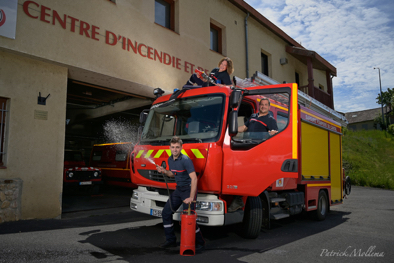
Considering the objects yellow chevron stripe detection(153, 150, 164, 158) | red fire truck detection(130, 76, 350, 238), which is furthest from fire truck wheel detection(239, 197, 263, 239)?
yellow chevron stripe detection(153, 150, 164, 158)

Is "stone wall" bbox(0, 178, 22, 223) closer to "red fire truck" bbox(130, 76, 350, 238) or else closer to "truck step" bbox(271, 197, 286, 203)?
"red fire truck" bbox(130, 76, 350, 238)

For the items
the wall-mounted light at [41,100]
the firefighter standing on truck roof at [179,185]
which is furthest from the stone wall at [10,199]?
the firefighter standing on truck roof at [179,185]

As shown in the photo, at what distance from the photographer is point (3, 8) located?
21.5 feet

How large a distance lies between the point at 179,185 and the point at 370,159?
1094 inches

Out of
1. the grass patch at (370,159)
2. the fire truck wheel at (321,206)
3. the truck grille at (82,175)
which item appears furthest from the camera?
the grass patch at (370,159)

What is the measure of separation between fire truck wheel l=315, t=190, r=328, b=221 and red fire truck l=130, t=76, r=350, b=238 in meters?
0.88

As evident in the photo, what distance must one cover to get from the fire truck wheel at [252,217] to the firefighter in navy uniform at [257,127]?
34 centimetres

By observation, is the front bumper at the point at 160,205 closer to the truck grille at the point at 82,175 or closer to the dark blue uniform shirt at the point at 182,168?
the dark blue uniform shirt at the point at 182,168

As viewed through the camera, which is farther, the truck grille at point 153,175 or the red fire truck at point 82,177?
the red fire truck at point 82,177

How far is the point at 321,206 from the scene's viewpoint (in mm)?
7785

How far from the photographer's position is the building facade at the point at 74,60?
6.91 meters

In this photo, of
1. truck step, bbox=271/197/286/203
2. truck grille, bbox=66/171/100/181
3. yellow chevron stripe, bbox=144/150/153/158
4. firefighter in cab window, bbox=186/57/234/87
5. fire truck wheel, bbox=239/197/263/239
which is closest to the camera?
fire truck wheel, bbox=239/197/263/239

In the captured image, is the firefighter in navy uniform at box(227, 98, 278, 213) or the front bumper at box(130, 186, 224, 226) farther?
the firefighter in navy uniform at box(227, 98, 278, 213)

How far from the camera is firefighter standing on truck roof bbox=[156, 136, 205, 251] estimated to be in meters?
4.54
